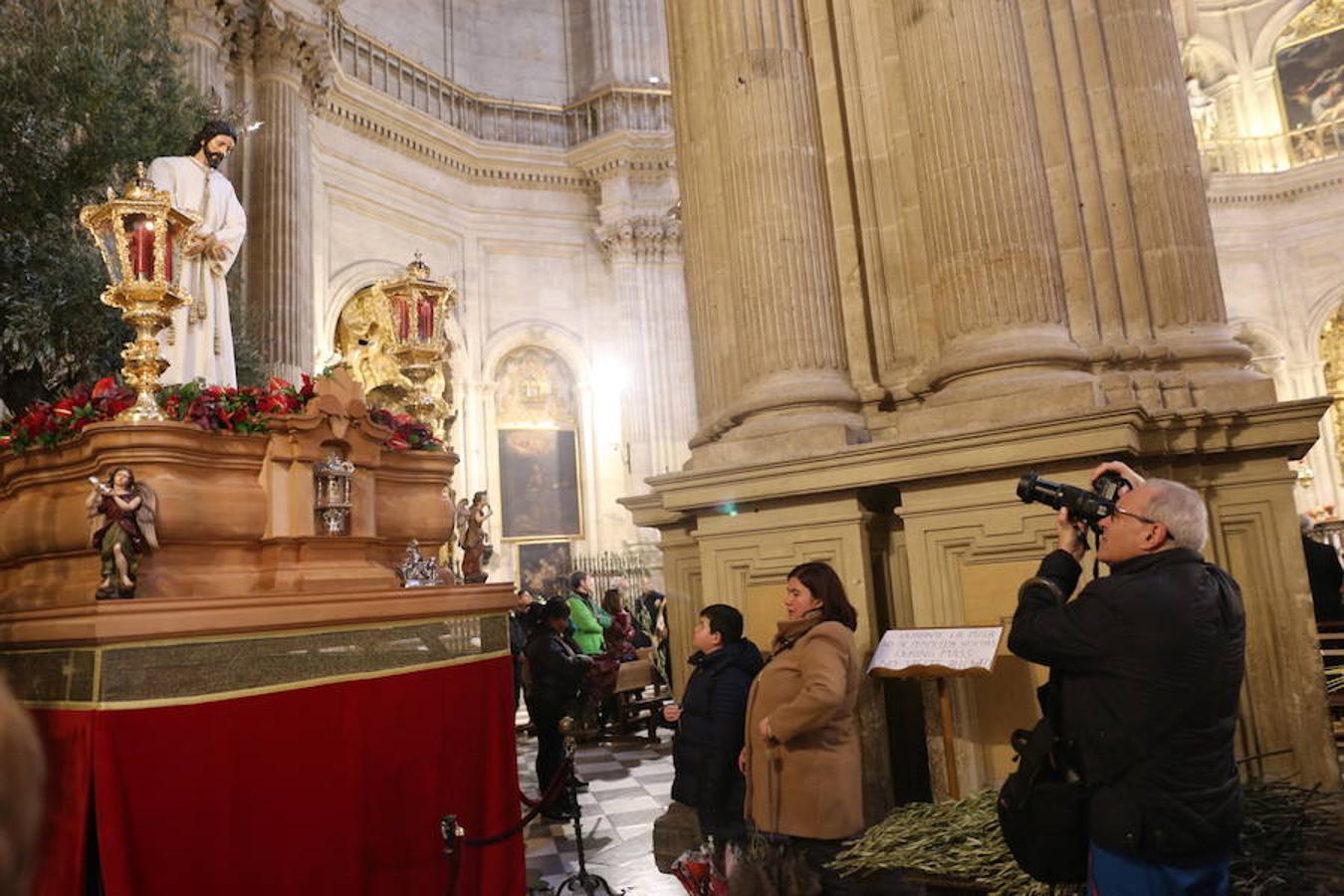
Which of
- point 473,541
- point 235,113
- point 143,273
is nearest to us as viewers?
point 143,273

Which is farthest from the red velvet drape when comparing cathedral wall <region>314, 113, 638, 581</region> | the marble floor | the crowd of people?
cathedral wall <region>314, 113, 638, 581</region>

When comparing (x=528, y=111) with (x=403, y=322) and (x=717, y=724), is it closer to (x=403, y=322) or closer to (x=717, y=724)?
(x=403, y=322)

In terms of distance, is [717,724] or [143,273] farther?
[717,724]

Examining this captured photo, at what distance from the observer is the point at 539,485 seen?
18312mm

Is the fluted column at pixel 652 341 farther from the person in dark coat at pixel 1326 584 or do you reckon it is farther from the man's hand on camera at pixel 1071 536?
the man's hand on camera at pixel 1071 536

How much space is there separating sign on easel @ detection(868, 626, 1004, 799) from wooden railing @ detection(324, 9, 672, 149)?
16384 millimetres

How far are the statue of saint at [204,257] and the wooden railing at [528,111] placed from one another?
44.6 ft

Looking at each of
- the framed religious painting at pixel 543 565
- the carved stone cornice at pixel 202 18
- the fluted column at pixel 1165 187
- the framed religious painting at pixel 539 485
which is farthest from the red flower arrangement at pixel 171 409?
the framed religious painting at pixel 539 485

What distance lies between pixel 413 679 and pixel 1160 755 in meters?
2.48

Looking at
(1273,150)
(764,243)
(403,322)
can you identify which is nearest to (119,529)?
(403,322)

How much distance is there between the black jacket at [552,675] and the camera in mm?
6340

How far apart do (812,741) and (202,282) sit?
3.84 metres

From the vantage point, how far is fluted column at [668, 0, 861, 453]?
17.4ft

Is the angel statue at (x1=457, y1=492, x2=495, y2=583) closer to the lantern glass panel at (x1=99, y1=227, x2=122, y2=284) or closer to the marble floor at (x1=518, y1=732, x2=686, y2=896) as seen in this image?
the marble floor at (x1=518, y1=732, x2=686, y2=896)
